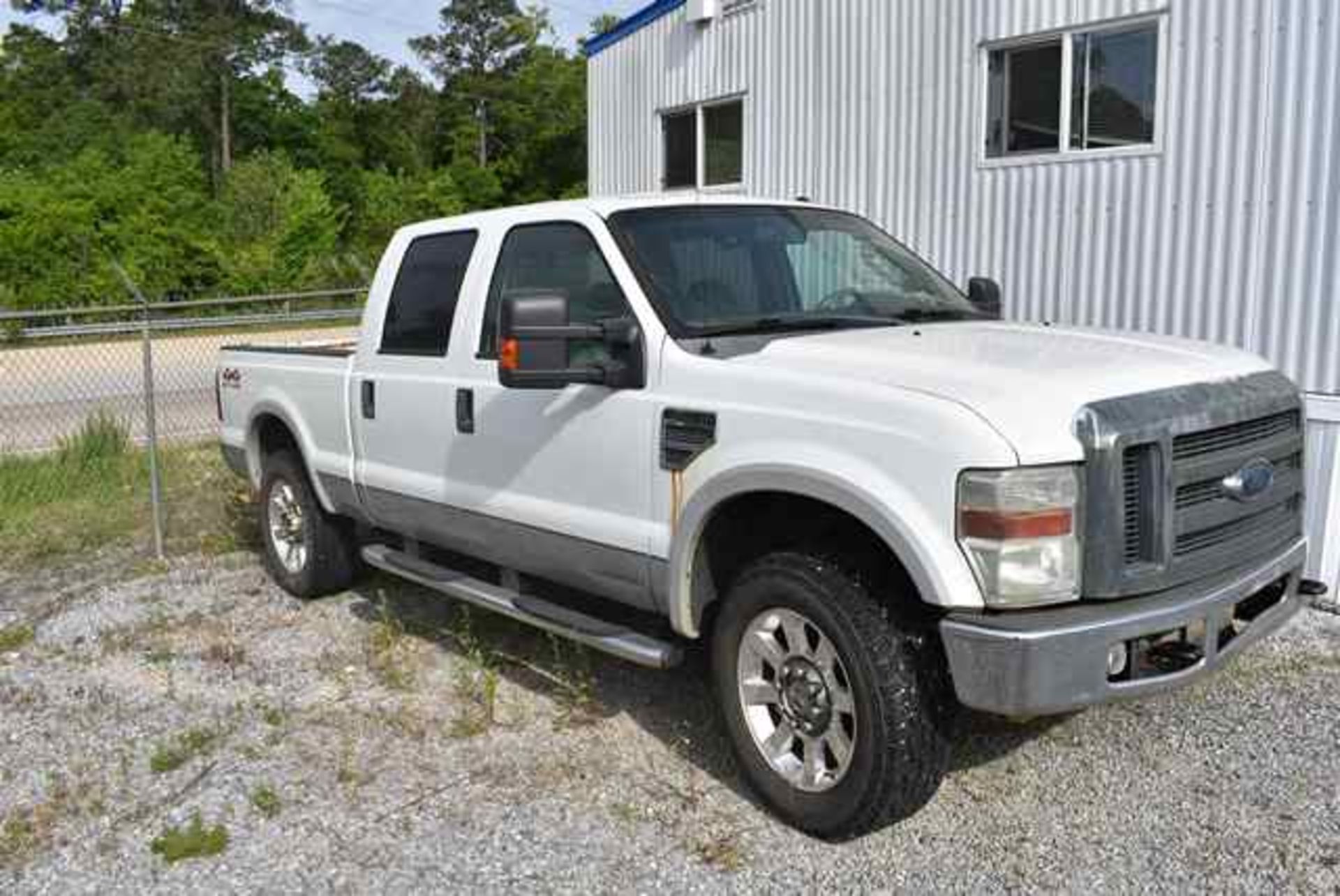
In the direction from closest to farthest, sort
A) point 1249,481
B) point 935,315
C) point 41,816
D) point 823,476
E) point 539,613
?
point 823,476
point 1249,481
point 41,816
point 539,613
point 935,315

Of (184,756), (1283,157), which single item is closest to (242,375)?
(184,756)

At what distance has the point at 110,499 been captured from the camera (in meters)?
9.61

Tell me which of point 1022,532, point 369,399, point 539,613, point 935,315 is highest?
point 935,315

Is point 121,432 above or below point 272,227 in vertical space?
below

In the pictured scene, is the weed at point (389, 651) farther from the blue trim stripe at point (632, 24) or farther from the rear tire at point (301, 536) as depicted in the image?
the blue trim stripe at point (632, 24)

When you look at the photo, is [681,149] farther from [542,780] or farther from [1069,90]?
[542,780]

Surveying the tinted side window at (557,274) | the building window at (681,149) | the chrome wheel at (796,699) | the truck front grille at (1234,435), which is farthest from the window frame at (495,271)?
the building window at (681,149)

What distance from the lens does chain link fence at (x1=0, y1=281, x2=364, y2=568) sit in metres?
8.31

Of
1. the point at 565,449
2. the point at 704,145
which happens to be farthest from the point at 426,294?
the point at 704,145

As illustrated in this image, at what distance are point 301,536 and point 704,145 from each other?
22.9ft

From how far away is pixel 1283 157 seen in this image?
7168 millimetres

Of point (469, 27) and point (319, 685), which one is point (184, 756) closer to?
point (319, 685)

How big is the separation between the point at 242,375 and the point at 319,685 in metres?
2.31

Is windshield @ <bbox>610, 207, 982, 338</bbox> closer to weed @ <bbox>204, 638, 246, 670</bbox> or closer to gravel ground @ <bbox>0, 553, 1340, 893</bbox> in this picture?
gravel ground @ <bbox>0, 553, 1340, 893</bbox>
